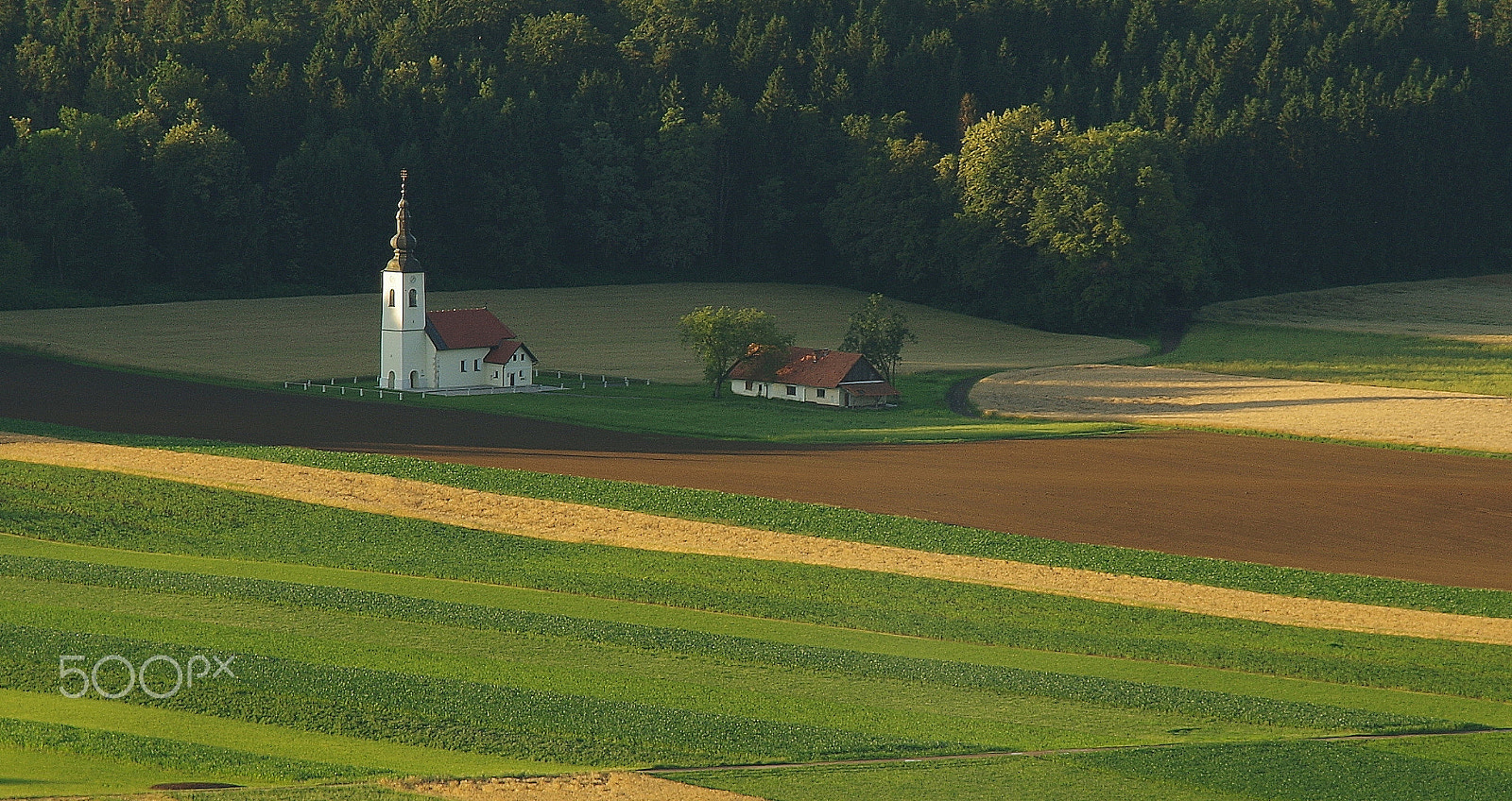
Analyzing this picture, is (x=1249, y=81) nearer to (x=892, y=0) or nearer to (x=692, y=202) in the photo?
(x=892, y=0)

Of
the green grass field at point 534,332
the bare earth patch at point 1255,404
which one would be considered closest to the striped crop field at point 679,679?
the bare earth patch at point 1255,404

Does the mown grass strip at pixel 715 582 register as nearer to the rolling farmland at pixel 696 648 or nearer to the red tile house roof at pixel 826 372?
the rolling farmland at pixel 696 648

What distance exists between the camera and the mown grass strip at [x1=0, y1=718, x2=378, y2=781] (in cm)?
2345

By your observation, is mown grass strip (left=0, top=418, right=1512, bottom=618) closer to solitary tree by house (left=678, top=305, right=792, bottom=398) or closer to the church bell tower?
the church bell tower

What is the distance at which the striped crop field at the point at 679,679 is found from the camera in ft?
79.3

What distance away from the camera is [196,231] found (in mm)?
103500

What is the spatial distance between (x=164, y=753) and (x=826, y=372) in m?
54.0

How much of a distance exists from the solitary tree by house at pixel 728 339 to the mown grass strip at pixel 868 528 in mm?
24903

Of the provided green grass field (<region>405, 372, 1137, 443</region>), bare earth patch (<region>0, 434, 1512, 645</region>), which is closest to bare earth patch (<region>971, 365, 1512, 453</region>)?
green grass field (<region>405, 372, 1137, 443</region>)

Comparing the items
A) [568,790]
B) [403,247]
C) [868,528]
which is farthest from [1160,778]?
[403,247]

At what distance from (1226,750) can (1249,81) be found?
381ft

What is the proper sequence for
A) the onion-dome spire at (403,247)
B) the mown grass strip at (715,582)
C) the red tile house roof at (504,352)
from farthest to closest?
1. the red tile house roof at (504,352)
2. the onion-dome spire at (403,247)
3. the mown grass strip at (715,582)

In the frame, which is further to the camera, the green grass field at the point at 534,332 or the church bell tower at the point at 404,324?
the green grass field at the point at 534,332

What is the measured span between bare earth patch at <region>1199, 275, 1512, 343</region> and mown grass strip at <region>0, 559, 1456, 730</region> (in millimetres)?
75488
